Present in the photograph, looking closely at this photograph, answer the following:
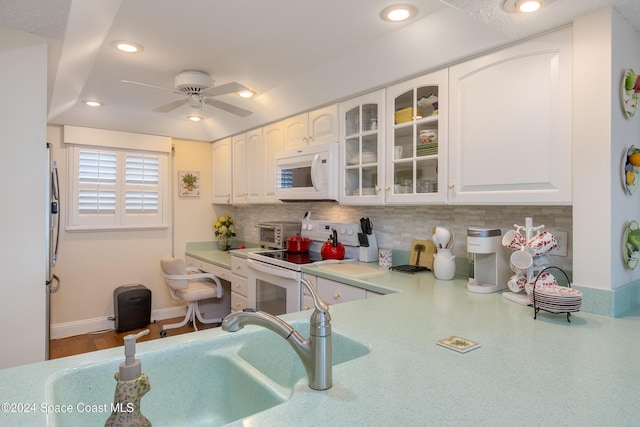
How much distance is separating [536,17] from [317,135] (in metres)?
1.64

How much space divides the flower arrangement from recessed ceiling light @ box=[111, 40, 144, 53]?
2.34 m

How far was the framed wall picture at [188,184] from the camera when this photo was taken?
4289mm

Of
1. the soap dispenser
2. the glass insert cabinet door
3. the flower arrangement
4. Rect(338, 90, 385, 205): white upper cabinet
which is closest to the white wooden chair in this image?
the flower arrangement

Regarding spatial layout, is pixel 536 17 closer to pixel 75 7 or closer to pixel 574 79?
pixel 574 79

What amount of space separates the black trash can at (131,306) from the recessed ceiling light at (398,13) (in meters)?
3.41

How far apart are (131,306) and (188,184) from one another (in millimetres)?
1438

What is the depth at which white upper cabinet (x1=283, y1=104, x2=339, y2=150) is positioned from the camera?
2732 millimetres

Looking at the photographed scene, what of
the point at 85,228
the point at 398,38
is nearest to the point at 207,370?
the point at 398,38

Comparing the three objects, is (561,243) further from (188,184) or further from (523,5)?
(188,184)

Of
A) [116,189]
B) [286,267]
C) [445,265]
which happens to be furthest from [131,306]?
[445,265]

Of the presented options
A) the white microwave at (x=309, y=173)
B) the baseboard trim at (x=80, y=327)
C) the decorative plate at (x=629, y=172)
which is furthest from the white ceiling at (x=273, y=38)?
the baseboard trim at (x=80, y=327)

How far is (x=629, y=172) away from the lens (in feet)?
5.07

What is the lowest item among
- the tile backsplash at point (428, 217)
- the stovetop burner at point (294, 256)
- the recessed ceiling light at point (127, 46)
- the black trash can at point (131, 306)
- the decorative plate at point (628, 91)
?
the black trash can at point (131, 306)

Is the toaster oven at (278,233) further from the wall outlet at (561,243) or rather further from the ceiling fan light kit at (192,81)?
the wall outlet at (561,243)
